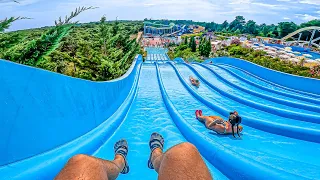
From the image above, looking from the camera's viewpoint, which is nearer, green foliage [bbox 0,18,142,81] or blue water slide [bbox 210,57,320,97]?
green foliage [bbox 0,18,142,81]

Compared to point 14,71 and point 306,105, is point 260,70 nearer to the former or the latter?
point 306,105

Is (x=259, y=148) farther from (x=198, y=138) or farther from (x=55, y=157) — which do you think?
(x=55, y=157)

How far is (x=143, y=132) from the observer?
3.58 metres

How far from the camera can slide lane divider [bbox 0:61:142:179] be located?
167cm

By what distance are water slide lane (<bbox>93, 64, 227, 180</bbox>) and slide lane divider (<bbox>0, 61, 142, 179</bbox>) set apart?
11 centimetres

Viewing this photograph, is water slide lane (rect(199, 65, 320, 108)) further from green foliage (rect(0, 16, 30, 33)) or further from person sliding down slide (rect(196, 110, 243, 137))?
green foliage (rect(0, 16, 30, 33))

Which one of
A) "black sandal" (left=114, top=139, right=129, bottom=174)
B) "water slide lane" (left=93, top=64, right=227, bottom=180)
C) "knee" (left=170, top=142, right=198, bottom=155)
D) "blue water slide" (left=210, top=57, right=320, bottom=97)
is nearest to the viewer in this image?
"knee" (left=170, top=142, right=198, bottom=155)

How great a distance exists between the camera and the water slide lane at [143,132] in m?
2.52

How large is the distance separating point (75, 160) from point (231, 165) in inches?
62.4

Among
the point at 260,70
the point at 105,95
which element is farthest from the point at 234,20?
the point at 105,95

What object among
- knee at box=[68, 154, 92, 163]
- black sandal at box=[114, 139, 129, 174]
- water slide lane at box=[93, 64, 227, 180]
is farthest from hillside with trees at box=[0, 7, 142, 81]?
knee at box=[68, 154, 92, 163]

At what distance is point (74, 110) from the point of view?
2818 mm

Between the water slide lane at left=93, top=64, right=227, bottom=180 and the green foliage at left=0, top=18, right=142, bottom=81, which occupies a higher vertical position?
the green foliage at left=0, top=18, right=142, bottom=81

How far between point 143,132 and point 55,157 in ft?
5.33
